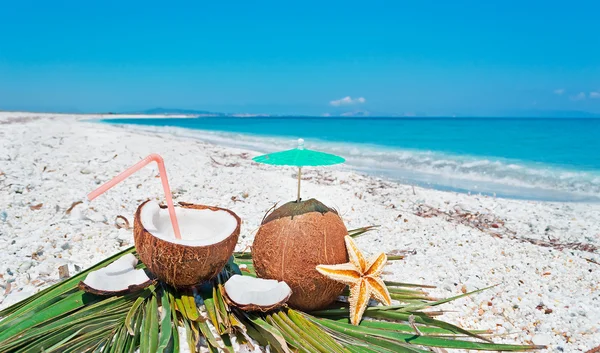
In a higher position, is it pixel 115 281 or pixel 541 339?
pixel 115 281

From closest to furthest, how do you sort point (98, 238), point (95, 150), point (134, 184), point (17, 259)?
point (17, 259), point (98, 238), point (134, 184), point (95, 150)

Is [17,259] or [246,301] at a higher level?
[246,301]

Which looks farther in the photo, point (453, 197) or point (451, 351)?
point (453, 197)

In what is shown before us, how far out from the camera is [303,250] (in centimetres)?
305

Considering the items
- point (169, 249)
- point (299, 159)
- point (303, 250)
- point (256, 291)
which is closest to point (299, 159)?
point (299, 159)

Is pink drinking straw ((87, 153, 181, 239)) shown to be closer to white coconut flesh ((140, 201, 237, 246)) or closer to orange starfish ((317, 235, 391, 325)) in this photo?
white coconut flesh ((140, 201, 237, 246))

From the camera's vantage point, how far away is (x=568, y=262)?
15.8 ft

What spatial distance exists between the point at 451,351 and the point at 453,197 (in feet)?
19.0

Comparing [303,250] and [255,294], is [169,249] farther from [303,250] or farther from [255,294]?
[303,250]

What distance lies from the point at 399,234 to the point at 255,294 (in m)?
3.12

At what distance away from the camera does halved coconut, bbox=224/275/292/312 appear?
2.75 metres

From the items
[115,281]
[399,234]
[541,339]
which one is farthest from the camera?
[399,234]

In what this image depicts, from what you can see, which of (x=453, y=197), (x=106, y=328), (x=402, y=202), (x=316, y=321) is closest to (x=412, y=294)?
(x=316, y=321)

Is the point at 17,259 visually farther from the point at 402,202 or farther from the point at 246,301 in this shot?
the point at 402,202
